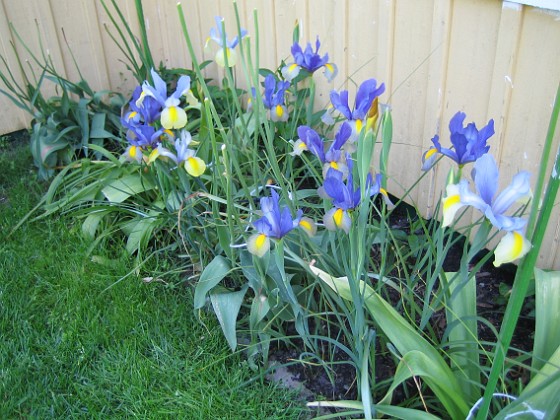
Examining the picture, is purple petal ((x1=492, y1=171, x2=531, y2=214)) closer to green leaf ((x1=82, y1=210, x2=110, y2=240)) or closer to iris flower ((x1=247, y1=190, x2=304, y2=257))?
iris flower ((x1=247, y1=190, x2=304, y2=257))

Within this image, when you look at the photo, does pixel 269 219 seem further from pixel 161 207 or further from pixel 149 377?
pixel 161 207

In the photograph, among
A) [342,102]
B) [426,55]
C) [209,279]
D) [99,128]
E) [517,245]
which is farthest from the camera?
[99,128]

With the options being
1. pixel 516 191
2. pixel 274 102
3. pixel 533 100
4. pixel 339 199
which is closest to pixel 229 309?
pixel 339 199

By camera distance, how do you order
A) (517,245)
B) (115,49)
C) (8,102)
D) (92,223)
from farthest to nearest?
(115,49), (8,102), (92,223), (517,245)

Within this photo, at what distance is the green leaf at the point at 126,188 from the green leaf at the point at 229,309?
2.43 ft

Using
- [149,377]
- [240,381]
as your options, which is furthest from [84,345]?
[240,381]

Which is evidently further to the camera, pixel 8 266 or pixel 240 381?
pixel 8 266

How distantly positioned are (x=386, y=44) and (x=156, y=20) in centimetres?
176

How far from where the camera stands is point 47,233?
8.09 feet

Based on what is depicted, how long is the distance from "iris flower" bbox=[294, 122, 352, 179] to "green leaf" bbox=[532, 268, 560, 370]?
57 cm

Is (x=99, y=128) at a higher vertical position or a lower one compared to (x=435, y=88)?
lower

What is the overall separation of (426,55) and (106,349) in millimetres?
1435

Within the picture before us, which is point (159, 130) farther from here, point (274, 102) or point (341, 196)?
point (341, 196)

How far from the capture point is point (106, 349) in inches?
74.7
